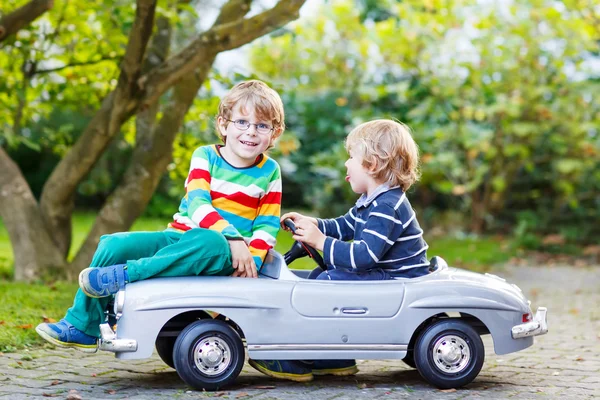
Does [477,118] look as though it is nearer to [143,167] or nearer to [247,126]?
[143,167]

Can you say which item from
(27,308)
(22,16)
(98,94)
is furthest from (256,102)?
(98,94)

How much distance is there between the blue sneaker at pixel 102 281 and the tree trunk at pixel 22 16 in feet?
10.8

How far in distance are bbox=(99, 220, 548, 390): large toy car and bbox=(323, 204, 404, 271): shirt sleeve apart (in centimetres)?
10

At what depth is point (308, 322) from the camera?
149 inches

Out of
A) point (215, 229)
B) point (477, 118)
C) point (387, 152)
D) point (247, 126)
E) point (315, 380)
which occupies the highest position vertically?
point (477, 118)

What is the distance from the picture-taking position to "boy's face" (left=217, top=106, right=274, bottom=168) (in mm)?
4004

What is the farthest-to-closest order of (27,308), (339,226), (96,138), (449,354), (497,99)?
(497,99), (96,138), (27,308), (339,226), (449,354)

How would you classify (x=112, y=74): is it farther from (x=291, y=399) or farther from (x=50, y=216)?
(x=291, y=399)

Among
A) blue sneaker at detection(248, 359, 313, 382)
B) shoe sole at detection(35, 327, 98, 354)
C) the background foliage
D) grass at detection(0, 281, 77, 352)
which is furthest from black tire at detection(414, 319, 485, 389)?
the background foliage

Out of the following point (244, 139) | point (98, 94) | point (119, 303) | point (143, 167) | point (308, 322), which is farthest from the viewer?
point (98, 94)

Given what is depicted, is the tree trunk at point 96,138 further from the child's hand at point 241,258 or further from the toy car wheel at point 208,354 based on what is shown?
the toy car wheel at point 208,354

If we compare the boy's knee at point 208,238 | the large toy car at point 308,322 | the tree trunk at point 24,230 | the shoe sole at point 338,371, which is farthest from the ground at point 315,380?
the tree trunk at point 24,230

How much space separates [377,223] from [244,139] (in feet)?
2.43

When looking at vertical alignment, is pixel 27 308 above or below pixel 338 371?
above
